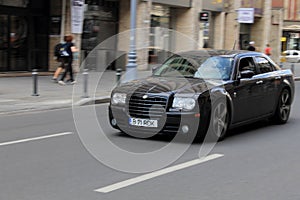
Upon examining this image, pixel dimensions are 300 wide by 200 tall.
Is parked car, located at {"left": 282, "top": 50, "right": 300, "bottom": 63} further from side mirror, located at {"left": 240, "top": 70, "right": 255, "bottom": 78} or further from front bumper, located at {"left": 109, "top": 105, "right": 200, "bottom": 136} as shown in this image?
front bumper, located at {"left": 109, "top": 105, "right": 200, "bottom": 136}

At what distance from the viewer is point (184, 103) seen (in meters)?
8.30

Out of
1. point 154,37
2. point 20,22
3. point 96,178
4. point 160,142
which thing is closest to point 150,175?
point 96,178

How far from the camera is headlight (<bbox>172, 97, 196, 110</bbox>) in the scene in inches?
325

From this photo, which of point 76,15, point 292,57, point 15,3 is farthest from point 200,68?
point 292,57

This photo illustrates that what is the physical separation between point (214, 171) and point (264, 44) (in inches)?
1258

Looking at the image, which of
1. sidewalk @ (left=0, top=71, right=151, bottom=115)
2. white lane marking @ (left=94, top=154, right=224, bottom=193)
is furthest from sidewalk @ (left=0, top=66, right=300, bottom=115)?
white lane marking @ (left=94, top=154, right=224, bottom=193)

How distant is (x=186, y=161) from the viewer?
24.3 feet

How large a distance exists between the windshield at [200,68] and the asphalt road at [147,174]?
A: 1192mm

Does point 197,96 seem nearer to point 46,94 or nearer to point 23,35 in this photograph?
point 46,94

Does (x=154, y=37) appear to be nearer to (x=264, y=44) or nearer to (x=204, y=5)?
(x=204, y=5)

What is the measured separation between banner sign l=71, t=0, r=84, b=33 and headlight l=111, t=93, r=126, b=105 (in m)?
12.4

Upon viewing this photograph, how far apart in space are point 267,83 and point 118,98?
3.25 metres

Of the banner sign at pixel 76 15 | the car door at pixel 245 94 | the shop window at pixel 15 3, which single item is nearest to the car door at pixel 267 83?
the car door at pixel 245 94

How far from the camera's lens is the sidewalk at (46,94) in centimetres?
1336
